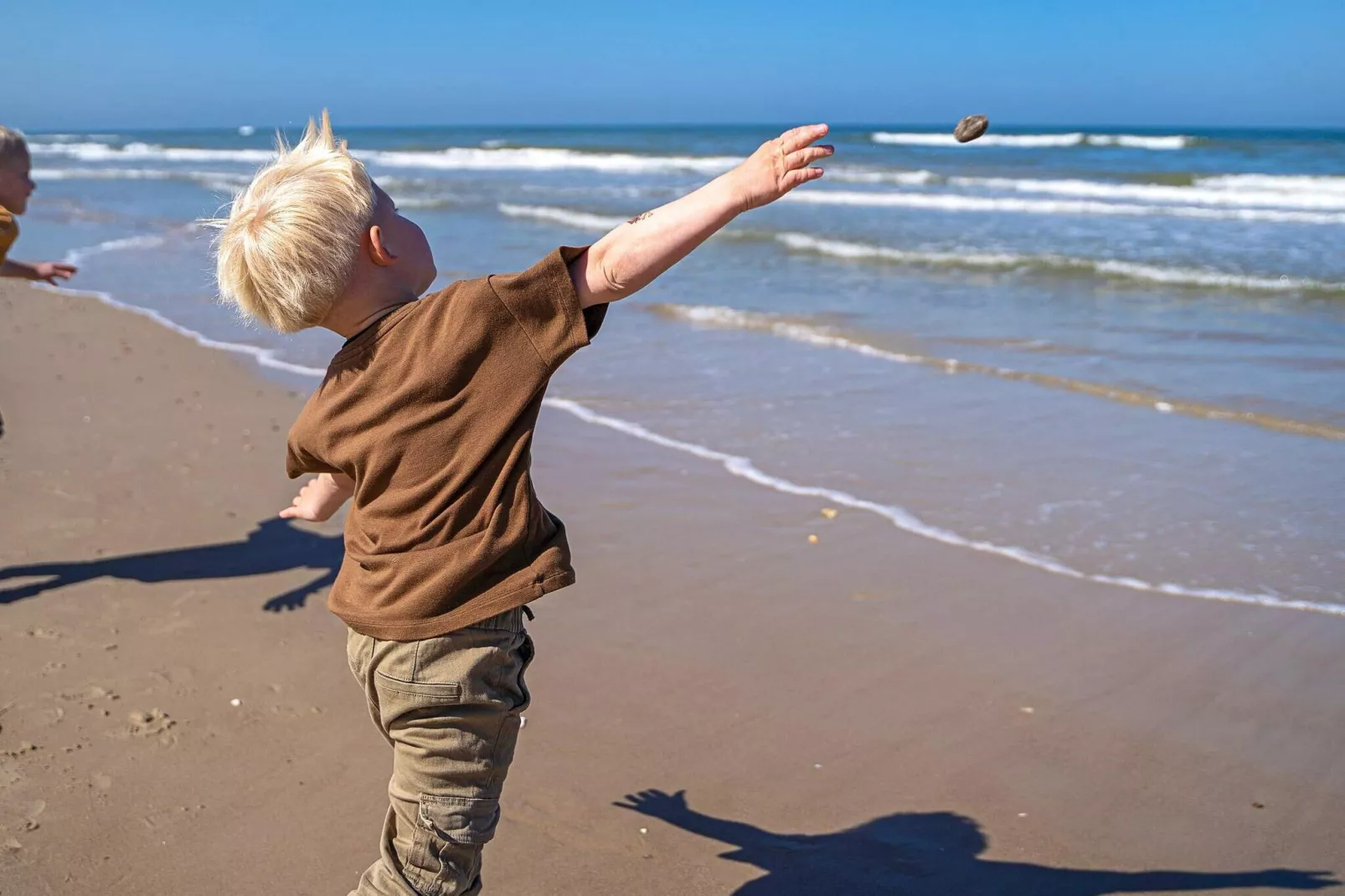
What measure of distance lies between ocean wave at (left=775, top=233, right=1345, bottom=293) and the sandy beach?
7.78 m

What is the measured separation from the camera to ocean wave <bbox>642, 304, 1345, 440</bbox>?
6.30 metres

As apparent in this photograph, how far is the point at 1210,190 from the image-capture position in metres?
21.8

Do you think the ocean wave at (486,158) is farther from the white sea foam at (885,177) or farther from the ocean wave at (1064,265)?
the ocean wave at (1064,265)

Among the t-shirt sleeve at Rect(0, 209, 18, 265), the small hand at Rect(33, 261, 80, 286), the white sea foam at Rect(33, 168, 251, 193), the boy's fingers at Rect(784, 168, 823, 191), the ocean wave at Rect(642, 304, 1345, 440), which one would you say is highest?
the boy's fingers at Rect(784, 168, 823, 191)

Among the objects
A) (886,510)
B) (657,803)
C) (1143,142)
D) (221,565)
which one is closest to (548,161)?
(1143,142)

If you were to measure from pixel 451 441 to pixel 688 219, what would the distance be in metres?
0.52

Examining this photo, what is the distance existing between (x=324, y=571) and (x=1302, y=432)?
486 centimetres

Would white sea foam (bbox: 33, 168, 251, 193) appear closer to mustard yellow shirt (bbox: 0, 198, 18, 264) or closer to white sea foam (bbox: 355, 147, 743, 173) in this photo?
white sea foam (bbox: 355, 147, 743, 173)

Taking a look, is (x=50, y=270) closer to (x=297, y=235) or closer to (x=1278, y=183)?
(x=297, y=235)

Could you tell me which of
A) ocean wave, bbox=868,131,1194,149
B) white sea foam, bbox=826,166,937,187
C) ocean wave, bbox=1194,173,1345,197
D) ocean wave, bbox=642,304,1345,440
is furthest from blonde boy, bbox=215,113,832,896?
ocean wave, bbox=868,131,1194,149

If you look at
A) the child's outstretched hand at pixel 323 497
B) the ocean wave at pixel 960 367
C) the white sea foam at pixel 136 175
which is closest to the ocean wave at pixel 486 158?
the white sea foam at pixel 136 175

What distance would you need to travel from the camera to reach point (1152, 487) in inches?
208

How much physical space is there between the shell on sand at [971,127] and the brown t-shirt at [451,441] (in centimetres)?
109

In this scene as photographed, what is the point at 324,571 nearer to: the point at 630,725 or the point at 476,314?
the point at 630,725
